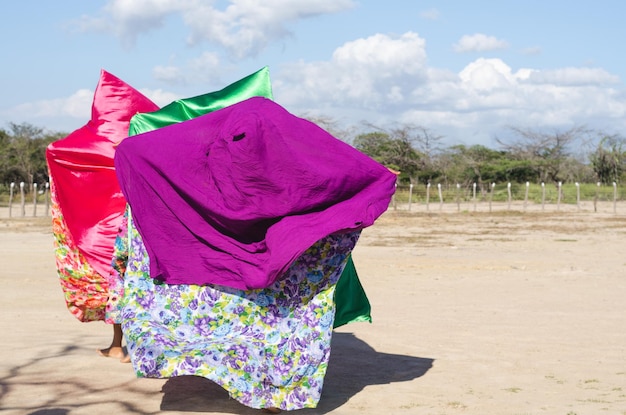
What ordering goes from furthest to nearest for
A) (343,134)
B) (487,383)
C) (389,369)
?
(343,134)
(389,369)
(487,383)

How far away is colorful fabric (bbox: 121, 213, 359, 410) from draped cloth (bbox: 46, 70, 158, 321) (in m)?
1.56

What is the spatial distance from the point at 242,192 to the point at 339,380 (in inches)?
68.3

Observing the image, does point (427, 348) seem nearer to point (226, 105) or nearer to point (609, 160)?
point (226, 105)

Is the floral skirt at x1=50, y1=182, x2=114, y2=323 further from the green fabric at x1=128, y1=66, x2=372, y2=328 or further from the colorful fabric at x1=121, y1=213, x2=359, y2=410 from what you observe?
the colorful fabric at x1=121, y1=213, x2=359, y2=410

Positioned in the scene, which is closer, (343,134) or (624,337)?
(624,337)

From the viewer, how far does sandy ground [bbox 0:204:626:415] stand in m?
5.34

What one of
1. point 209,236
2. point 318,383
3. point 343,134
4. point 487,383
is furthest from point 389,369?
point 343,134

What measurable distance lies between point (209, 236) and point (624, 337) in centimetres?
460

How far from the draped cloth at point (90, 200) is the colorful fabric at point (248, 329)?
156 centimetres

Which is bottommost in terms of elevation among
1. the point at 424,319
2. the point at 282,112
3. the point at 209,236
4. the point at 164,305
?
the point at 424,319

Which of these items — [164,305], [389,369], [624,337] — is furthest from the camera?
[624,337]

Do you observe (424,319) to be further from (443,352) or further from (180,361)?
(180,361)

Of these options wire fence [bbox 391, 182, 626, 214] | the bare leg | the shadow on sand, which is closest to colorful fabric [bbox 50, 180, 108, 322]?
the bare leg

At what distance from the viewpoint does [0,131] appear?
155 ft
